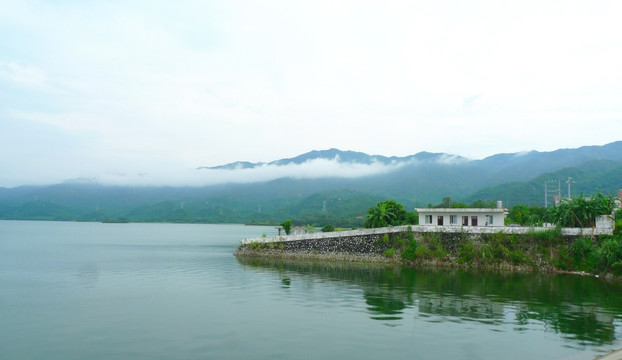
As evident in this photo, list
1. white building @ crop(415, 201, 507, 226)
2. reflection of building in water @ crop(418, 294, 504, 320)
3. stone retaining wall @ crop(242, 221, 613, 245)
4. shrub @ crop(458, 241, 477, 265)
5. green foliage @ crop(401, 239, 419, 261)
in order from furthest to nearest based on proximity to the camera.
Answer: white building @ crop(415, 201, 507, 226), green foliage @ crop(401, 239, 419, 261), shrub @ crop(458, 241, 477, 265), stone retaining wall @ crop(242, 221, 613, 245), reflection of building in water @ crop(418, 294, 504, 320)

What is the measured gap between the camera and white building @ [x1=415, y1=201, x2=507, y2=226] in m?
61.4

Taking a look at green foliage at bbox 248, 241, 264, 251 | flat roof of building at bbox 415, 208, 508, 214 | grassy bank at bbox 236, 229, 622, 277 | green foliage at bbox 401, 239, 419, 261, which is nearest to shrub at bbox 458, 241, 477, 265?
grassy bank at bbox 236, 229, 622, 277

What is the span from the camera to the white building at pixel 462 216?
6138 cm

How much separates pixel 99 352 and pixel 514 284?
36.8 m

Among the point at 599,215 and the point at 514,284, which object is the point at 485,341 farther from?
the point at 599,215

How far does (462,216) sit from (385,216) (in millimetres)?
11695

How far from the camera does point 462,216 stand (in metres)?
62.4

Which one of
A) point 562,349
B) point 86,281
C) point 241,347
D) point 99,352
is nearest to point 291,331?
point 241,347

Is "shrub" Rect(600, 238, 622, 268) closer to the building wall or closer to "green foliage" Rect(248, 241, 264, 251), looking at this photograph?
the building wall

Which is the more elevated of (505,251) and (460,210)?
(460,210)

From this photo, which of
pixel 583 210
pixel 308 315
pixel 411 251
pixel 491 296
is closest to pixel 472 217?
pixel 411 251

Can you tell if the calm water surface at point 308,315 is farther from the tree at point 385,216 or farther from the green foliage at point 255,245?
the green foliage at point 255,245

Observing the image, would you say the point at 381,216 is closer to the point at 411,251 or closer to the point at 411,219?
the point at 411,219

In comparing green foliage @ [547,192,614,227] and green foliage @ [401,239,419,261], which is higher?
green foliage @ [547,192,614,227]
